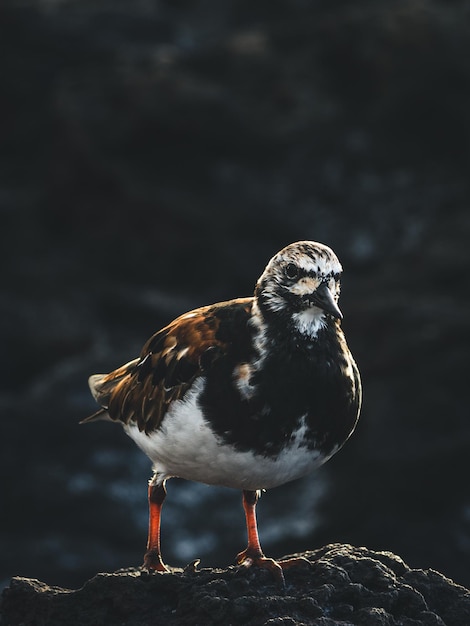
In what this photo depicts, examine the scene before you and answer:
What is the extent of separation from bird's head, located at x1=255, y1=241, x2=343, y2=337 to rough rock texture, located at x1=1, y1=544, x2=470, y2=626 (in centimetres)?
119

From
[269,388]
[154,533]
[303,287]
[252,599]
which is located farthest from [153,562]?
[303,287]

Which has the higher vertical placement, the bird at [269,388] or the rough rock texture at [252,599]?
the bird at [269,388]

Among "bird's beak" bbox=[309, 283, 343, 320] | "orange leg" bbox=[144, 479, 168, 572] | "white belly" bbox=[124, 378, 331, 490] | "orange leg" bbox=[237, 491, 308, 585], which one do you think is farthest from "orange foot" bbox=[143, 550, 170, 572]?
"bird's beak" bbox=[309, 283, 343, 320]

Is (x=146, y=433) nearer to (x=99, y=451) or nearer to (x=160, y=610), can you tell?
(x=160, y=610)

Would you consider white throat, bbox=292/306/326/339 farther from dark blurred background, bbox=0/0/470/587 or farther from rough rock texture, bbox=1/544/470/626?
dark blurred background, bbox=0/0/470/587

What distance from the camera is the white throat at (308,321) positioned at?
548 cm

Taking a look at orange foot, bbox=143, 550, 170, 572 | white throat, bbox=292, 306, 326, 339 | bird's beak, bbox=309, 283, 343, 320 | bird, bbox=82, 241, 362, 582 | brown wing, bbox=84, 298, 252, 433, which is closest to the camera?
bird's beak, bbox=309, 283, 343, 320

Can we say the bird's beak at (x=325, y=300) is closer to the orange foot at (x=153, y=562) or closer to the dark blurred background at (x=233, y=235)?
the orange foot at (x=153, y=562)

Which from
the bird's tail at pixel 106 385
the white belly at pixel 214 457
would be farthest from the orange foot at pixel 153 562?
the bird's tail at pixel 106 385

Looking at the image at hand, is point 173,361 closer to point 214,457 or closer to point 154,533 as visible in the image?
→ point 214,457

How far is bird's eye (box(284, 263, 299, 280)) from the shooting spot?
17.7ft

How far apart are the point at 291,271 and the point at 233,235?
8.96 meters

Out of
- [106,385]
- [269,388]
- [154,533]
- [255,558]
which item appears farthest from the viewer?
[106,385]

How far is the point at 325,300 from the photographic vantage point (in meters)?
5.29
